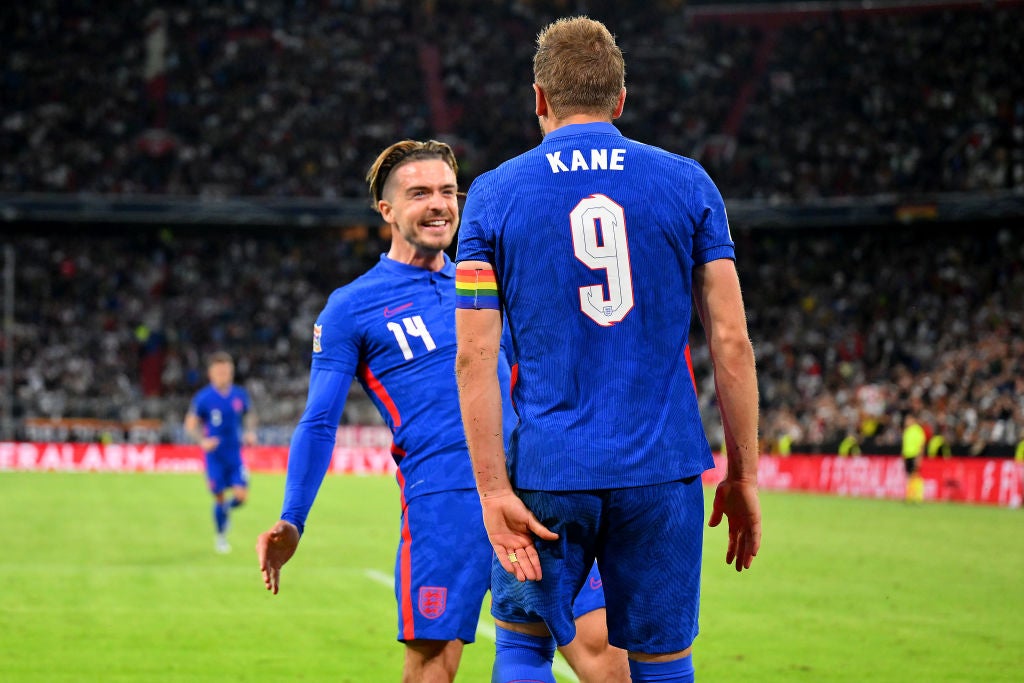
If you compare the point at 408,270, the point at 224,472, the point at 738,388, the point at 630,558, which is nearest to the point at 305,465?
the point at 408,270

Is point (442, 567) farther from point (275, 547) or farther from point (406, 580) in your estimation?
point (275, 547)

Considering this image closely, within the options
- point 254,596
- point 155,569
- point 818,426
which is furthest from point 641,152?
point 818,426

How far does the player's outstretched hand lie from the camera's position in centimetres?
486

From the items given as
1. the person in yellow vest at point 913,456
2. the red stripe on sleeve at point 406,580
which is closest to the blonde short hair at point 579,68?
the red stripe on sleeve at point 406,580

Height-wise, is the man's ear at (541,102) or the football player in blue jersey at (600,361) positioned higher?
the man's ear at (541,102)

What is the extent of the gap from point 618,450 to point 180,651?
6.65 m

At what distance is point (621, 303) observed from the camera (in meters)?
3.57

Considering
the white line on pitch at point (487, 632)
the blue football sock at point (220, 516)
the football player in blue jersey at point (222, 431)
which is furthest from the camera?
the football player in blue jersey at point (222, 431)

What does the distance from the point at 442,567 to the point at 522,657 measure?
1070 millimetres

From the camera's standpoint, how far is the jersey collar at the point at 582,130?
12.1 feet

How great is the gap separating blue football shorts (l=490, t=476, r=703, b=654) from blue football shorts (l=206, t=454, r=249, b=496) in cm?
1463

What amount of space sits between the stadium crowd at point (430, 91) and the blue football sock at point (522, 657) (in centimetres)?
3665

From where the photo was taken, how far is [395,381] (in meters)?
5.19

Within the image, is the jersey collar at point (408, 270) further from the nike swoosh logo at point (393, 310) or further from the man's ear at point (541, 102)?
the man's ear at point (541, 102)
